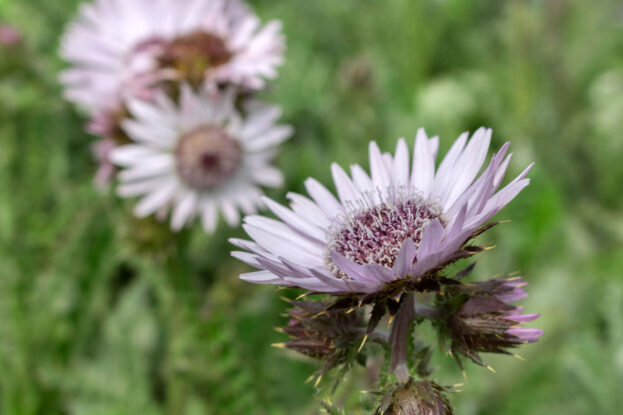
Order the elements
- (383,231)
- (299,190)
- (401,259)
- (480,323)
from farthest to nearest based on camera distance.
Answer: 1. (299,190)
2. (383,231)
3. (480,323)
4. (401,259)

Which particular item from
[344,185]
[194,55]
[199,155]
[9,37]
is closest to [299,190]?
[199,155]

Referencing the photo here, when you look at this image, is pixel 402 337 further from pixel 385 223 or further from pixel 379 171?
pixel 379 171

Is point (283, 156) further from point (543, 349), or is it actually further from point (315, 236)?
point (315, 236)

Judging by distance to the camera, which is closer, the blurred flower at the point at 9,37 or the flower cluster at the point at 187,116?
the flower cluster at the point at 187,116

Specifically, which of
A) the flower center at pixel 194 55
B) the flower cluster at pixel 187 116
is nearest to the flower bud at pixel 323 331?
the flower cluster at pixel 187 116

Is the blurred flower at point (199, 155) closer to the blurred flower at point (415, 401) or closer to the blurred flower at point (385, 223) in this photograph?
the blurred flower at point (385, 223)

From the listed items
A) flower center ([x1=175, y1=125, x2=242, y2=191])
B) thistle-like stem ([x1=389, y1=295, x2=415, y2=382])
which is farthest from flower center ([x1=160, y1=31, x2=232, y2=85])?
thistle-like stem ([x1=389, y1=295, x2=415, y2=382])

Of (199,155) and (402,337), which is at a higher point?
(199,155)
